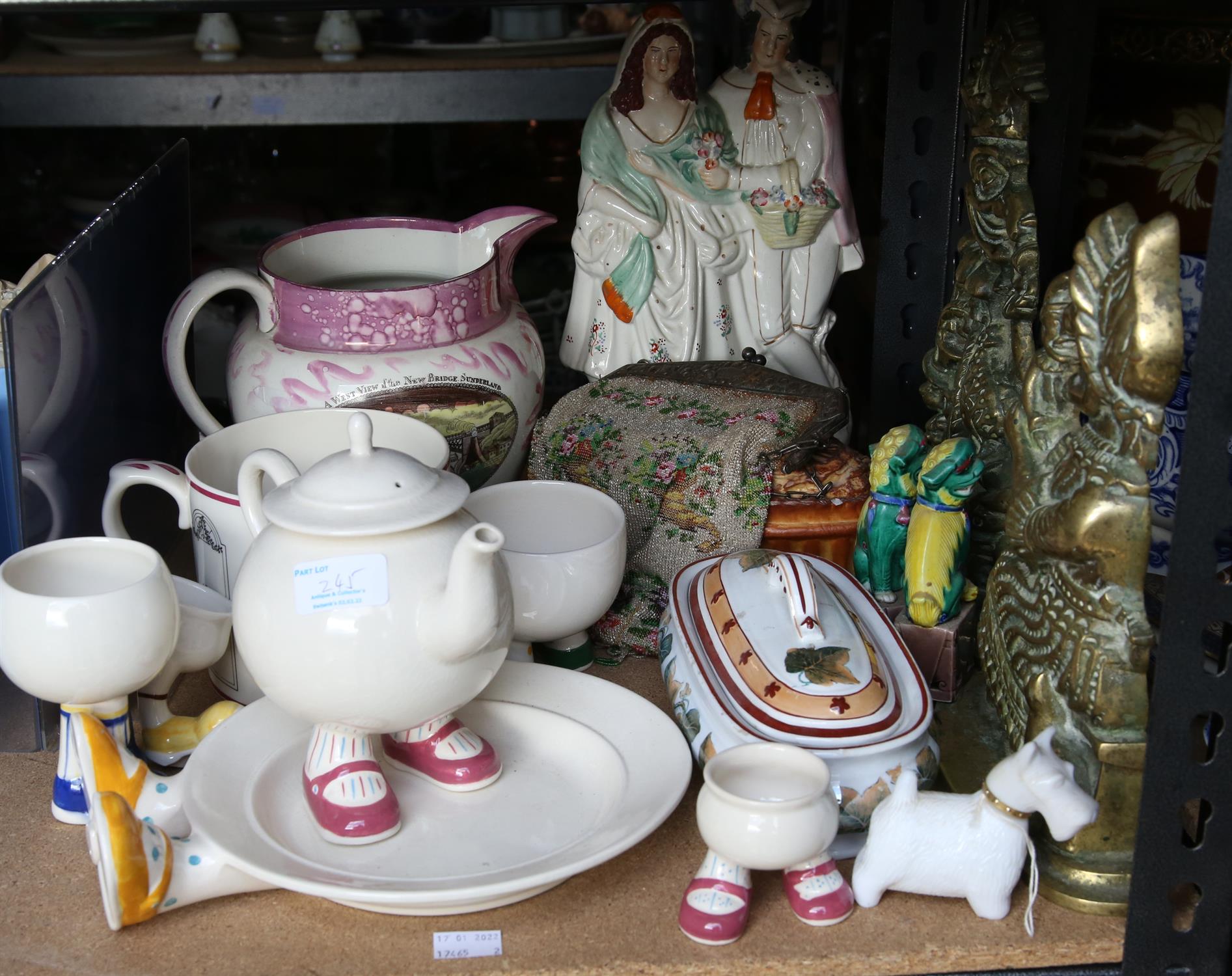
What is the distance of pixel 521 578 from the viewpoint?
87 centimetres

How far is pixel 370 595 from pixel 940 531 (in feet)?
1.21

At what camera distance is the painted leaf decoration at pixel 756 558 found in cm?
85

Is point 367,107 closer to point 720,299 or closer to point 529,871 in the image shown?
point 720,299

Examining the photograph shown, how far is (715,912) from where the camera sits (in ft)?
2.32

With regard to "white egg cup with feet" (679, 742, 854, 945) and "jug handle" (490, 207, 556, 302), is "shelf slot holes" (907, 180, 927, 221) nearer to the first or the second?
"jug handle" (490, 207, 556, 302)

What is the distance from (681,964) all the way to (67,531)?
0.48 metres

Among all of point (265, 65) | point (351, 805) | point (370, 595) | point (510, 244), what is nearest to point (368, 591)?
point (370, 595)

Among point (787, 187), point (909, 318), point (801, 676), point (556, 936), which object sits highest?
point (787, 187)

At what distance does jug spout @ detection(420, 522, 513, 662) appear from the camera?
26.7 inches

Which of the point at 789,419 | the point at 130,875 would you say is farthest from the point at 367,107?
the point at 130,875

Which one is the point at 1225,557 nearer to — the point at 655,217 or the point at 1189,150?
the point at 1189,150

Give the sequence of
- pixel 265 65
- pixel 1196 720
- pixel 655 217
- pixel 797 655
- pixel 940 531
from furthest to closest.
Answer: pixel 265 65 → pixel 655 217 → pixel 940 531 → pixel 797 655 → pixel 1196 720

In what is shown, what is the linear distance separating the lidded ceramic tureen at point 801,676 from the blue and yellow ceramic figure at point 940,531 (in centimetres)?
3

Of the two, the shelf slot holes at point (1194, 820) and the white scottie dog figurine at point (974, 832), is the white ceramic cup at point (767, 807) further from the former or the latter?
the shelf slot holes at point (1194, 820)
